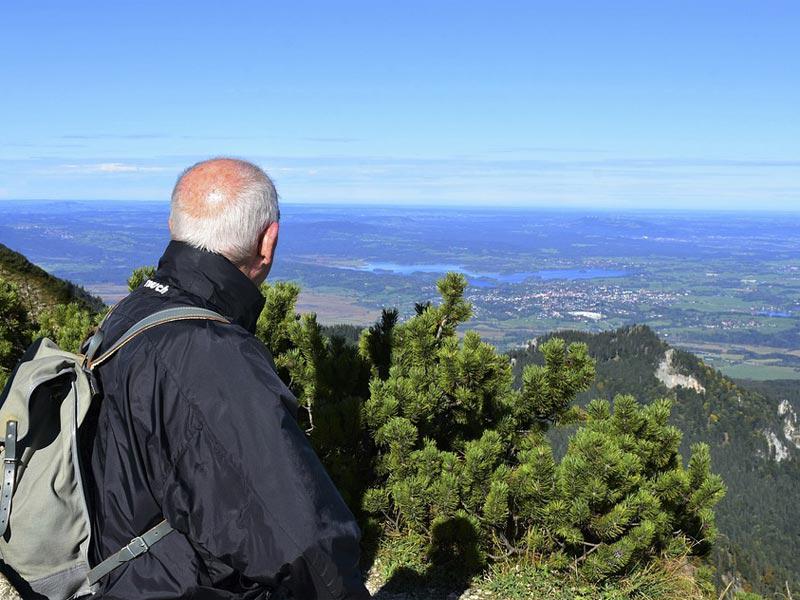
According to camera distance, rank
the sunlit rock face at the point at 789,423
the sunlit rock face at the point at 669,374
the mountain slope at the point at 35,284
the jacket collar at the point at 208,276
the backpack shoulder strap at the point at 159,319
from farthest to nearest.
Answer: the sunlit rock face at the point at 789,423 → the sunlit rock face at the point at 669,374 → the mountain slope at the point at 35,284 → the jacket collar at the point at 208,276 → the backpack shoulder strap at the point at 159,319

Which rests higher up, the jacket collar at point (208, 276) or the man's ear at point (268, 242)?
the man's ear at point (268, 242)

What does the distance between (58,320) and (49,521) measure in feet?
21.0

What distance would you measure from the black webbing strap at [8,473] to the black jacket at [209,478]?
0.23m

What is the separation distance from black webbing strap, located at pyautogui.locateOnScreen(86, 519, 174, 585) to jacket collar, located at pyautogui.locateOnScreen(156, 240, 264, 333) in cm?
68

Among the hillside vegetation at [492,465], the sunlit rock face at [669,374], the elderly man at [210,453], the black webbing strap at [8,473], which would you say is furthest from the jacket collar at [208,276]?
the sunlit rock face at [669,374]

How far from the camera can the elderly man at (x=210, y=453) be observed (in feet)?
6.27

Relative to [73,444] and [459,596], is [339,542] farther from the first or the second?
[459,596]

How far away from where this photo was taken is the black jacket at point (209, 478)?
1.91 meters

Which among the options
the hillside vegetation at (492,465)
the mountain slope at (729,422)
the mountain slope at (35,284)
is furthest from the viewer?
the mountain slope at (729,422)

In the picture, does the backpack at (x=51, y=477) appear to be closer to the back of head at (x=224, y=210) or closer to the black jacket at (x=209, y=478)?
the black jacket at (x=209, y=478)

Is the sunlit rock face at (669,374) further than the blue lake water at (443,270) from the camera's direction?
No

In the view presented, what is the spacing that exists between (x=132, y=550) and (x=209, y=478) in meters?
0.39

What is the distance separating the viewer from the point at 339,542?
1.96 m

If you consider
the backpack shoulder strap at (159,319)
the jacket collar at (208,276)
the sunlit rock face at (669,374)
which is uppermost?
the jacket collar at (208,276)
